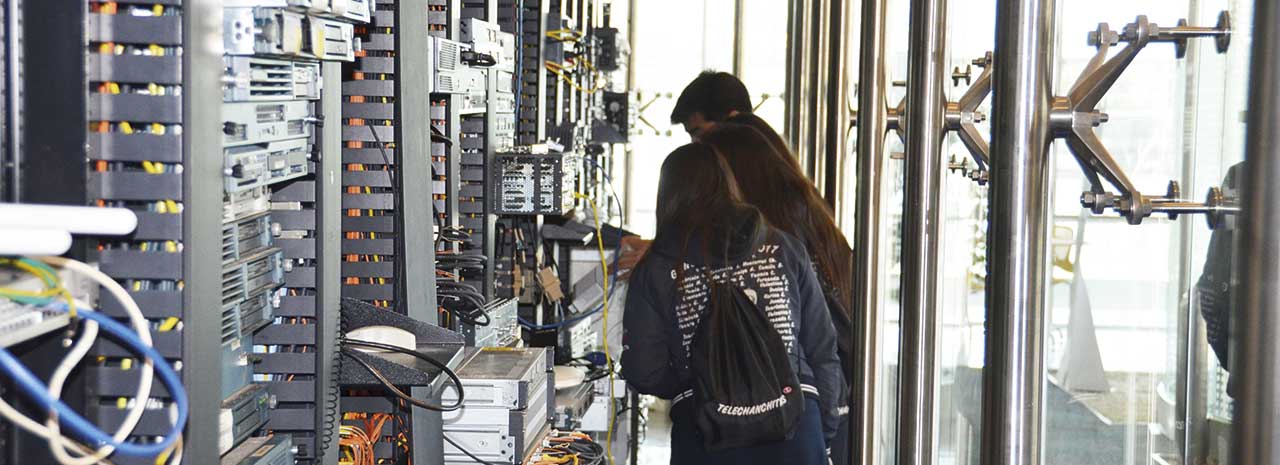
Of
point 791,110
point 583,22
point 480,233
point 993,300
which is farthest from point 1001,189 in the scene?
point 791,110

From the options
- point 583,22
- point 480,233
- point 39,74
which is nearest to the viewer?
point 39,74

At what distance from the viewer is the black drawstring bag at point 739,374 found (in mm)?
2939

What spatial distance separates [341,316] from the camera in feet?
7.04

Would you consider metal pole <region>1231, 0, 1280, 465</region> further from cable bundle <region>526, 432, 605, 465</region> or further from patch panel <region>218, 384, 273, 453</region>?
cable bundle <region>526, 432, 605, 465</region>

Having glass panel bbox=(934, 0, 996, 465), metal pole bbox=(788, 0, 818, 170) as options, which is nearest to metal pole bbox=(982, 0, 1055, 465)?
glass panel bbox=(934, 0, 996, 465)

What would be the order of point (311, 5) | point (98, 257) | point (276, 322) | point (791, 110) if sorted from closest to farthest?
point (98, 257)
point (311, 5)
point (276, 322)
point (791, 110)

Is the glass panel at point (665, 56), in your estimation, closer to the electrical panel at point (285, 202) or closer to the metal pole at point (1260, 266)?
the electrical panel at point (285, 202)

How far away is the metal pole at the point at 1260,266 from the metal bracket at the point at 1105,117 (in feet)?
1.42

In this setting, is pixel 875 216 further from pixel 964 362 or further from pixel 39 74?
pixel 964 362

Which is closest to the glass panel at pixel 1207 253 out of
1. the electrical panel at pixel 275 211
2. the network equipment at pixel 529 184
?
the electrical panel at pixel 275 211

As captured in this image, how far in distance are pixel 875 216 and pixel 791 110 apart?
4.01 metres

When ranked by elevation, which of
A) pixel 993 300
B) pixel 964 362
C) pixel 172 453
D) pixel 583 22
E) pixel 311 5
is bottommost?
pixel 964 362

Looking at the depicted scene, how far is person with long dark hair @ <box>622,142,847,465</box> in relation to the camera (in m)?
3.02

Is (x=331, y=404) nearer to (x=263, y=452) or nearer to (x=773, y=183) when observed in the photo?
(x=263, y=452)
